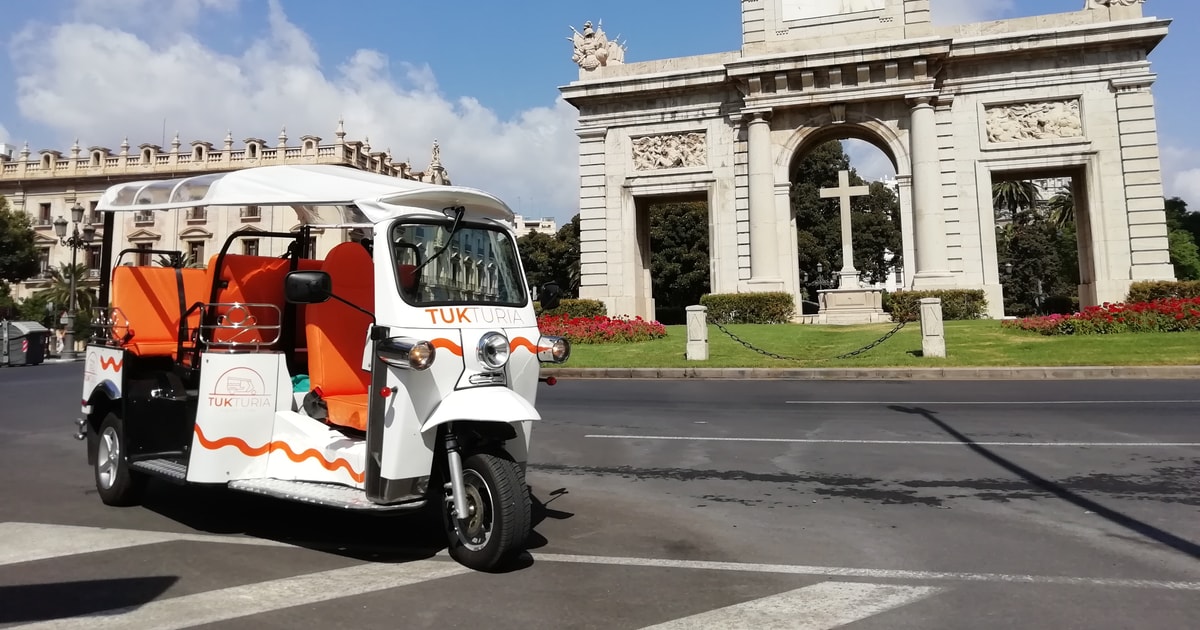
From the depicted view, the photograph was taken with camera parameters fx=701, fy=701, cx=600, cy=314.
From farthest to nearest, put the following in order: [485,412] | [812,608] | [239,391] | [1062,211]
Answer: [1062,211], [239,391], [485,412], [812,608]

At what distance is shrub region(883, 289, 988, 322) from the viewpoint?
23.9 m

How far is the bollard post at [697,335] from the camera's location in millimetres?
17328

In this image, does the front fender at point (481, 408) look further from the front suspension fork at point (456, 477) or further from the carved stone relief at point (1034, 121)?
the carved stone relief at point (1034, 121)

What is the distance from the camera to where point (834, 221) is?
161ft

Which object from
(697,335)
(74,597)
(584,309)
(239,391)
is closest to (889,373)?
(697,335)

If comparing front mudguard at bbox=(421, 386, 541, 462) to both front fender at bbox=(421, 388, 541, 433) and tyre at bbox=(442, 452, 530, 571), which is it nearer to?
front fender at bbox=(421, 388, 541, 433)

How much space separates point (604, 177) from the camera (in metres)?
29.7

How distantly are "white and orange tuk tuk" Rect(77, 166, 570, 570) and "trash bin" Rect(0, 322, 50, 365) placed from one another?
2718 cm

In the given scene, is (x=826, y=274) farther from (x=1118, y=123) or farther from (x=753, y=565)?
(x=753, y=565)

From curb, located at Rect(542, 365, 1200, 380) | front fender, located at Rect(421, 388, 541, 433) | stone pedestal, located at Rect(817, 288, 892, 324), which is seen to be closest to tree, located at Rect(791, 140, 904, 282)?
stone pedestal, located at Rect(817, 288, 892, 324)

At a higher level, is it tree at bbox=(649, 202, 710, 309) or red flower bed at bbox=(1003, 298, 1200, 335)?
tree at bbox=(649, 202, 710, 309)

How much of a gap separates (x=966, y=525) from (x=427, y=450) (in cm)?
364

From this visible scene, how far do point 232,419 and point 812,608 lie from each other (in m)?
3.74

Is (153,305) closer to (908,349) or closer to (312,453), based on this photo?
(312,453)
